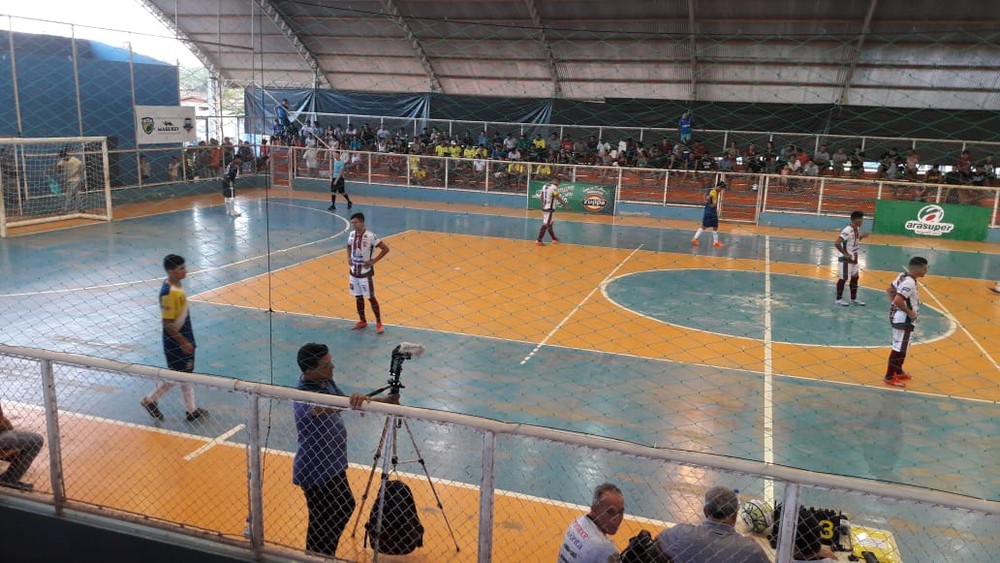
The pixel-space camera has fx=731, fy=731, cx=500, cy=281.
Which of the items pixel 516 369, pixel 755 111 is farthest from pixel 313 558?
pixel 755 111

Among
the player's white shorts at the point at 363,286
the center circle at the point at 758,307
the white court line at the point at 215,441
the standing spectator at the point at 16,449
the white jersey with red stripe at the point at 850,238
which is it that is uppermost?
the white jersey with red stripe at the point at 850,238

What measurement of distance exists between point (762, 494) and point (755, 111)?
23135 mm

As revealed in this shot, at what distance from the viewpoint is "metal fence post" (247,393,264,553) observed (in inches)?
152

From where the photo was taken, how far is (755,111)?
26688 mm

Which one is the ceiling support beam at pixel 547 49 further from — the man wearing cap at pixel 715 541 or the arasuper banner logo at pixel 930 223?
the man wearing cap at pixel 715 541

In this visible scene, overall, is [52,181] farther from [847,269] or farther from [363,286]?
[847,269]

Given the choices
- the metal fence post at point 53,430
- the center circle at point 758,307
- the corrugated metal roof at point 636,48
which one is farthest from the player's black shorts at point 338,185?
the metal fence post at point 53,430

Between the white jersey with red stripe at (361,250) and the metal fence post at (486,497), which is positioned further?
the white jersey with red stripe at (361,250)

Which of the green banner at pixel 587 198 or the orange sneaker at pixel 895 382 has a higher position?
the green banner at pixel 587 198

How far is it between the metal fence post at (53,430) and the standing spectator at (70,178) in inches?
695

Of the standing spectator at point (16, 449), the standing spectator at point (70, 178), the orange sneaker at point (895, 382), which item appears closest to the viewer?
the standing spectator at point (16, 449)

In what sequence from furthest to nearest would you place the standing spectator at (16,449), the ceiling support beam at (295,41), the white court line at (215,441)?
the ceiling support beam at (295,41) < the white court line at (215,441) < the standing spectator at (16,449)

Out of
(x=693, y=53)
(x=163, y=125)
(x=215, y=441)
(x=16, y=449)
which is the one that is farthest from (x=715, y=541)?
(x=693, y=53)

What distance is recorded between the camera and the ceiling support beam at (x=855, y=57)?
21830 millimetres
